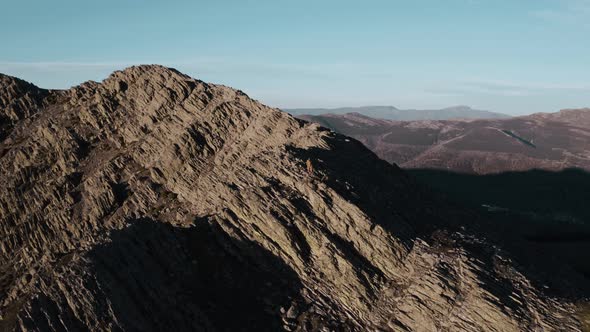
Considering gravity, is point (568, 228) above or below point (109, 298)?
below

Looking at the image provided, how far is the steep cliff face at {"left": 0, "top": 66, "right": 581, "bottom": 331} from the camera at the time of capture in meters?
43.4

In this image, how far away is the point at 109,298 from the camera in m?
40.2

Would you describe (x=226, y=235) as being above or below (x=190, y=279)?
above

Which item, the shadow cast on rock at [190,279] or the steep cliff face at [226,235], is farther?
A: the steep cliff face at [226,235]

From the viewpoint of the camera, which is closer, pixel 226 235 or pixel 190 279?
pixel 190 279

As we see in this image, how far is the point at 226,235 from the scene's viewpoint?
52156 millimetres

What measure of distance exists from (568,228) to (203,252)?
10382cm

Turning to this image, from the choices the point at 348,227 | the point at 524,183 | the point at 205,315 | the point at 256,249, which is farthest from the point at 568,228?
the point at 205,315

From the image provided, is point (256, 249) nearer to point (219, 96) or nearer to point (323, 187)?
point (323, 187)

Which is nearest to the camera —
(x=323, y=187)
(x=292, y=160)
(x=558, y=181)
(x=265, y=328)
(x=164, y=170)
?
(x=265, y=328)

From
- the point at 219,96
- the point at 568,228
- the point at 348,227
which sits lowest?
the point at 568,228

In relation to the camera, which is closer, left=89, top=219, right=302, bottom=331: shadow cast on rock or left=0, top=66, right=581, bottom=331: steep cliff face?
left=89, top=219, right=302, bottom=331: shadow cast on rock

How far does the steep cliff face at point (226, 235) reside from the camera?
4338cm

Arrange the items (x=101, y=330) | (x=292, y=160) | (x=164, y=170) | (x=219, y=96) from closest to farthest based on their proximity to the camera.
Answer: (x=101, y=330), (x=292, y=160), (x=164, y=170), (x=219, y=96)
